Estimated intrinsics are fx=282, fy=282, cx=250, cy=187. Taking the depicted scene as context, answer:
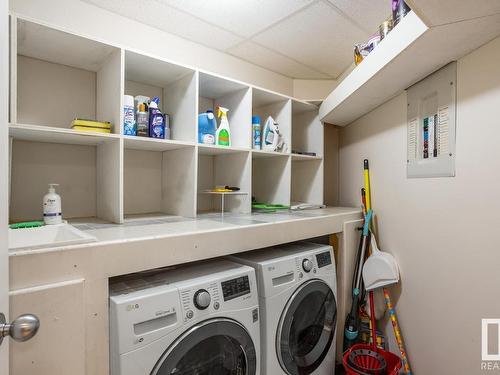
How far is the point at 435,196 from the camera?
1604 millimetres

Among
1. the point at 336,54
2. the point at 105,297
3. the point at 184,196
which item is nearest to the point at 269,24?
the point at 336,54

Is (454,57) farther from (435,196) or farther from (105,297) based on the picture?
(105,297)

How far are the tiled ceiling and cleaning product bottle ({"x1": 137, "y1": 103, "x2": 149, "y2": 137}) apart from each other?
64 centimetres

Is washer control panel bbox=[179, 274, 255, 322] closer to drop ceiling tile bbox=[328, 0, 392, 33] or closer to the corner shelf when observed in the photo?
the corner shelf

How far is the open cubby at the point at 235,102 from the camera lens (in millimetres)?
1901

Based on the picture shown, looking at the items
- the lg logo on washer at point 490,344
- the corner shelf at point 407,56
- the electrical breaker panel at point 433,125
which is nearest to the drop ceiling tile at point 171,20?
the corner shelf at point 407,56

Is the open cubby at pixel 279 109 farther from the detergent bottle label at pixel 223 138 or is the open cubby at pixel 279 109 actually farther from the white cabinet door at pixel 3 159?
the white cabinet door at pixel 3 159

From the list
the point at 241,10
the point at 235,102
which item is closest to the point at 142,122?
the point at 235,102

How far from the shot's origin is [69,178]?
162 cm

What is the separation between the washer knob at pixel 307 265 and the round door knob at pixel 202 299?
640 millimetres

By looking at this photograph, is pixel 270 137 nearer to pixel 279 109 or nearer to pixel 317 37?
pixel 279 109

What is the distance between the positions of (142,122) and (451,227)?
177 cm

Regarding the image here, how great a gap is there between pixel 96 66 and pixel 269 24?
1.10 metres

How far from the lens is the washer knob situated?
1.56 meters
